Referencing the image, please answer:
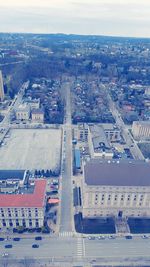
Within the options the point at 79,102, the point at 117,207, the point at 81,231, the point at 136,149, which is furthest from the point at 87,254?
the point at 79,102

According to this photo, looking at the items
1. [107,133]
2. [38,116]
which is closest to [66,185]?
[107,133]

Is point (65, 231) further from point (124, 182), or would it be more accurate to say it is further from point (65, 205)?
point (124, 182)

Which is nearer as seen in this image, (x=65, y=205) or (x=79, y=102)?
(x=65, y=205)

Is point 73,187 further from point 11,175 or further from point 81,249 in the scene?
point 81,249

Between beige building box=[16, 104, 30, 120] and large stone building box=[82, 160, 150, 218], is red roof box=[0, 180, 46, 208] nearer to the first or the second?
large stone building box=[82, 160, 150, 218]

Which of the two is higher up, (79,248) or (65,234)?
(65,234)

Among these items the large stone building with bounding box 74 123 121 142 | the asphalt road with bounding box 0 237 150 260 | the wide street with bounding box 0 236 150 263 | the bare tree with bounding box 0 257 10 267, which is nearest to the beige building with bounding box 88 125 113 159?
the large stone building with bounding box 74 123 121 142
